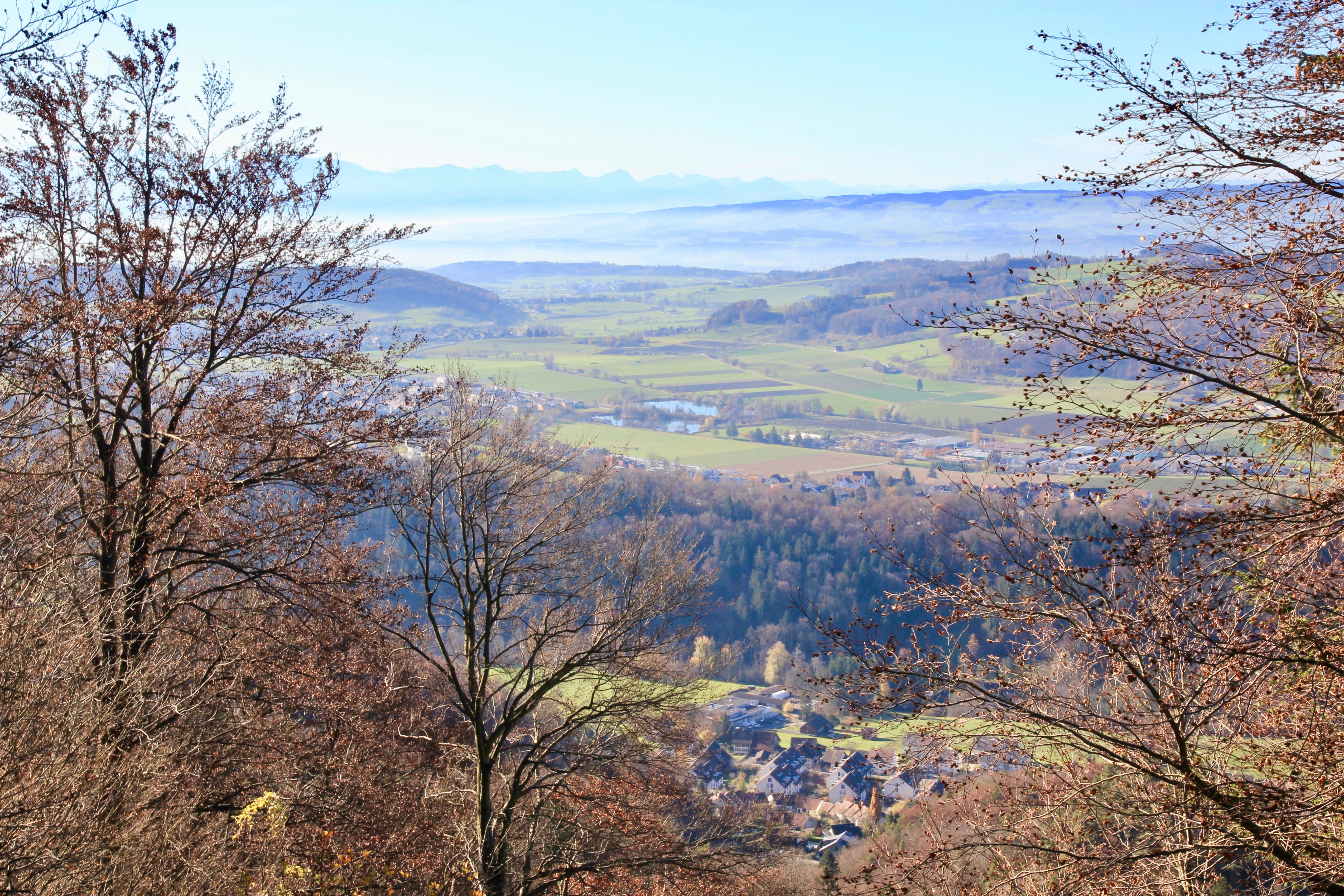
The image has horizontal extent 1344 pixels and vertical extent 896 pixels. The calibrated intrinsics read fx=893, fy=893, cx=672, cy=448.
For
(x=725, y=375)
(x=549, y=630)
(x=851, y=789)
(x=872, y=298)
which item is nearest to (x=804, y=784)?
(x=851, y=789)

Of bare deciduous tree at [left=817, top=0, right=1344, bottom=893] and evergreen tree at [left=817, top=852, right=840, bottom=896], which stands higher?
bare deciduous tree at [left=817, top=0, right=1344, bottom=893]

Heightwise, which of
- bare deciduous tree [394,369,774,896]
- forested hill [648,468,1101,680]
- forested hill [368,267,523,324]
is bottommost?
forested hill [648,468,1101,680]

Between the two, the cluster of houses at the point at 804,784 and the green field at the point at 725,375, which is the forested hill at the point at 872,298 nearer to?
the green field at the point at 725,375

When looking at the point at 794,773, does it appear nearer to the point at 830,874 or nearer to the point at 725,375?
the point at 830,874

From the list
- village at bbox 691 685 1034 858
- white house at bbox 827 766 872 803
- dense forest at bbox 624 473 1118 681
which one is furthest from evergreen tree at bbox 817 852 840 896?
dense forest at bbox 624 473 1118 681

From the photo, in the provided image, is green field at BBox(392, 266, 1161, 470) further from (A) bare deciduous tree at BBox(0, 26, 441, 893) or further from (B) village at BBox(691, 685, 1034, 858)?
(A) bare deciduous tree at BBox(0, 26, 441, 893)

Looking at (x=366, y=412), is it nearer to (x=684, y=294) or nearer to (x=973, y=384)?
(x=973, y=384)

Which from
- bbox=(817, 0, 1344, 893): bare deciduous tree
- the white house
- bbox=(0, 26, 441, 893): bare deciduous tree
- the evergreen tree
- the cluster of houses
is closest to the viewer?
bbox=(817, 0, 1344, 893): bare deciduous tree

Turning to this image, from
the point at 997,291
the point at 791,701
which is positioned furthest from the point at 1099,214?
the point at 791,701

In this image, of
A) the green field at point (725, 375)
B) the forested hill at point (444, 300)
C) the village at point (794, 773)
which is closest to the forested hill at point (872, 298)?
the green field at point (725, 375)

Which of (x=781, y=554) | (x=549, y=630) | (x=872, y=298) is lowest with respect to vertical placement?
(x=781, y=554)

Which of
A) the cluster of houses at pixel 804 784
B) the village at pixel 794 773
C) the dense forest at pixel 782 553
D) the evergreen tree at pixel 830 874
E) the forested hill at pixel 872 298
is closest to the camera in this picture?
the evergreen tree at pixel 830 874

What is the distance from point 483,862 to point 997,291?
5545cm

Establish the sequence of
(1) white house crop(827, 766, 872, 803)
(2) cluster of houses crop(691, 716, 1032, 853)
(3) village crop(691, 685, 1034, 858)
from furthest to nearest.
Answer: (1) white house crop(827, 766, 872, 803)
(2) cluster of houses crop(691, 716, 1032, 853)
(3) village crop(691, 685, 1034, 858)
